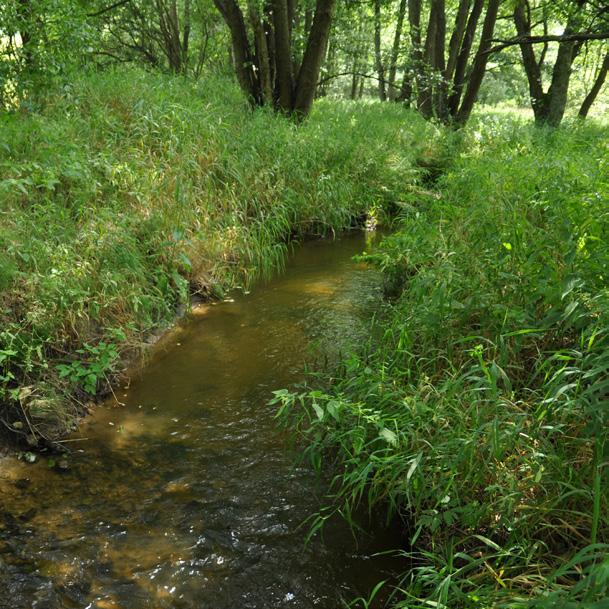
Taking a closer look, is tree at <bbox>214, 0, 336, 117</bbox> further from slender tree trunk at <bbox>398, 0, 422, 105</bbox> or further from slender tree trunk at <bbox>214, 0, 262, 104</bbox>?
slender tree trunk at <bbox>398, 0, 422, 105</bbox>

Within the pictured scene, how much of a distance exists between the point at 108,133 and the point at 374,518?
527 centimetres

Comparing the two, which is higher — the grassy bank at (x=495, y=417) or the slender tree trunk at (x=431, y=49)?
the slender tree trunk at (x=431, y=49)

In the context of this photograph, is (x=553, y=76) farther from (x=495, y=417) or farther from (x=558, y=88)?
(x=495, y=417)

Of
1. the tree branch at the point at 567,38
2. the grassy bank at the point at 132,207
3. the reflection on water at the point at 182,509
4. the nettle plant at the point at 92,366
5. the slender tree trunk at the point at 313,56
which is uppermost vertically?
the slender tree trunk at the point at 313,56

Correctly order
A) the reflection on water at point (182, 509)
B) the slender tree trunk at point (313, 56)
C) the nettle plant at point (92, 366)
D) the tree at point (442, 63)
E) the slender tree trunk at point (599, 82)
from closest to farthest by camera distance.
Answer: the reflection on water at point (182, 509), the nettle plant at point (92, 366), the slender tree trunk at point (313, 56), the tree at point (442, 63), the slender tree trunk at point (599, 82)

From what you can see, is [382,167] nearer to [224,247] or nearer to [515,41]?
[515,41]

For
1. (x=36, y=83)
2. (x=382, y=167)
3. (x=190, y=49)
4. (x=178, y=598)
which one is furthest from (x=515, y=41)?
(x=190, y=49)

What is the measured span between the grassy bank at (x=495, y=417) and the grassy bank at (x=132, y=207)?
5.34 feet

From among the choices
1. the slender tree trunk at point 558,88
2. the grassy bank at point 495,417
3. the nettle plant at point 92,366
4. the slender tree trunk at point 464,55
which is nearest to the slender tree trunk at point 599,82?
the slender tree trunk at point 558,88

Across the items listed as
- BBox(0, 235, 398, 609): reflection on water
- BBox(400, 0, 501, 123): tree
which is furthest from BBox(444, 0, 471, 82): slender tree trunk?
BBox(0, 235, 398, 609): reflection on water

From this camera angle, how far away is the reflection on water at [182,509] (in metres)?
2.33

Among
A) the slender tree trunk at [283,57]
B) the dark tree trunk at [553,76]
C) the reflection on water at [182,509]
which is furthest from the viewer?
the dark tree trunk at [553,76]

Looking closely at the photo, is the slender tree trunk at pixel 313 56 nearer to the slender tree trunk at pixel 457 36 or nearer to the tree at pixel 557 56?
the tree at pixel 557 56

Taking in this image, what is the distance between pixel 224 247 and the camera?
5.76m
